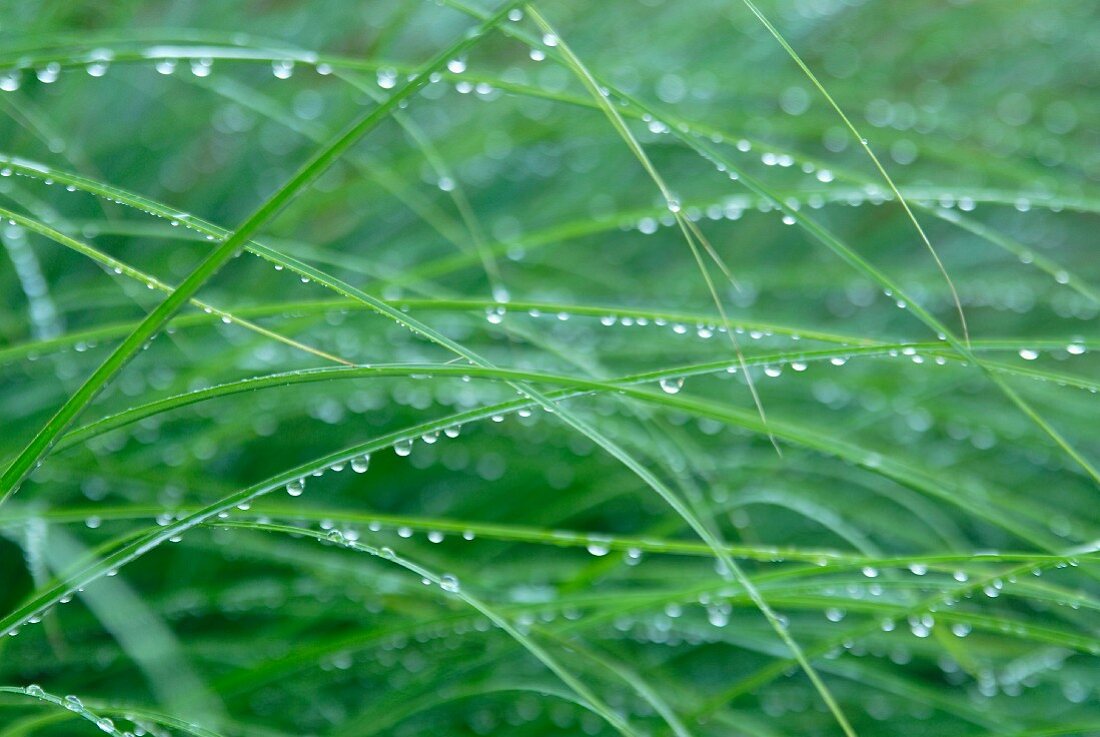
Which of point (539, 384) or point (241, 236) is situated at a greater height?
point (539, 384)

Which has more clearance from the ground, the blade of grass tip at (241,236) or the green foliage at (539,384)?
the green foliage at (539,384)

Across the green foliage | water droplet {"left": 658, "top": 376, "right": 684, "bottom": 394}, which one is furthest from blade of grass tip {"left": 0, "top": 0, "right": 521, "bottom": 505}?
water droplet {"left": 658, "top": 376, "right": 684, "bottom": 394}

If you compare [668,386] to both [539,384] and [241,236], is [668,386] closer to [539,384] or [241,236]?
[539,384]

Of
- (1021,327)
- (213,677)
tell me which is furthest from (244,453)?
(1021,327)

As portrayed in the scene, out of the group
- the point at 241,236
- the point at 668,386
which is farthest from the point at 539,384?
the point at 241,236

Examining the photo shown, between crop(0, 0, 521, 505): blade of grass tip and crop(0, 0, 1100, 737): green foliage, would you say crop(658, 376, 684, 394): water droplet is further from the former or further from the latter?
crop(0, 0, 521, 505): blade of grass tip

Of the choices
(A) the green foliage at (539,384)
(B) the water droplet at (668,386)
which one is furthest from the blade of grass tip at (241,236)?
(B) the water droplet at (668,386)

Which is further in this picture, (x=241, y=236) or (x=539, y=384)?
(x=539, y=384)

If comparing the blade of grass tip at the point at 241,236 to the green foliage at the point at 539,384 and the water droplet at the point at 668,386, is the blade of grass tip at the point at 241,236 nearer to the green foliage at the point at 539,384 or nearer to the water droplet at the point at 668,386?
the green foliage at the point at 539,384
